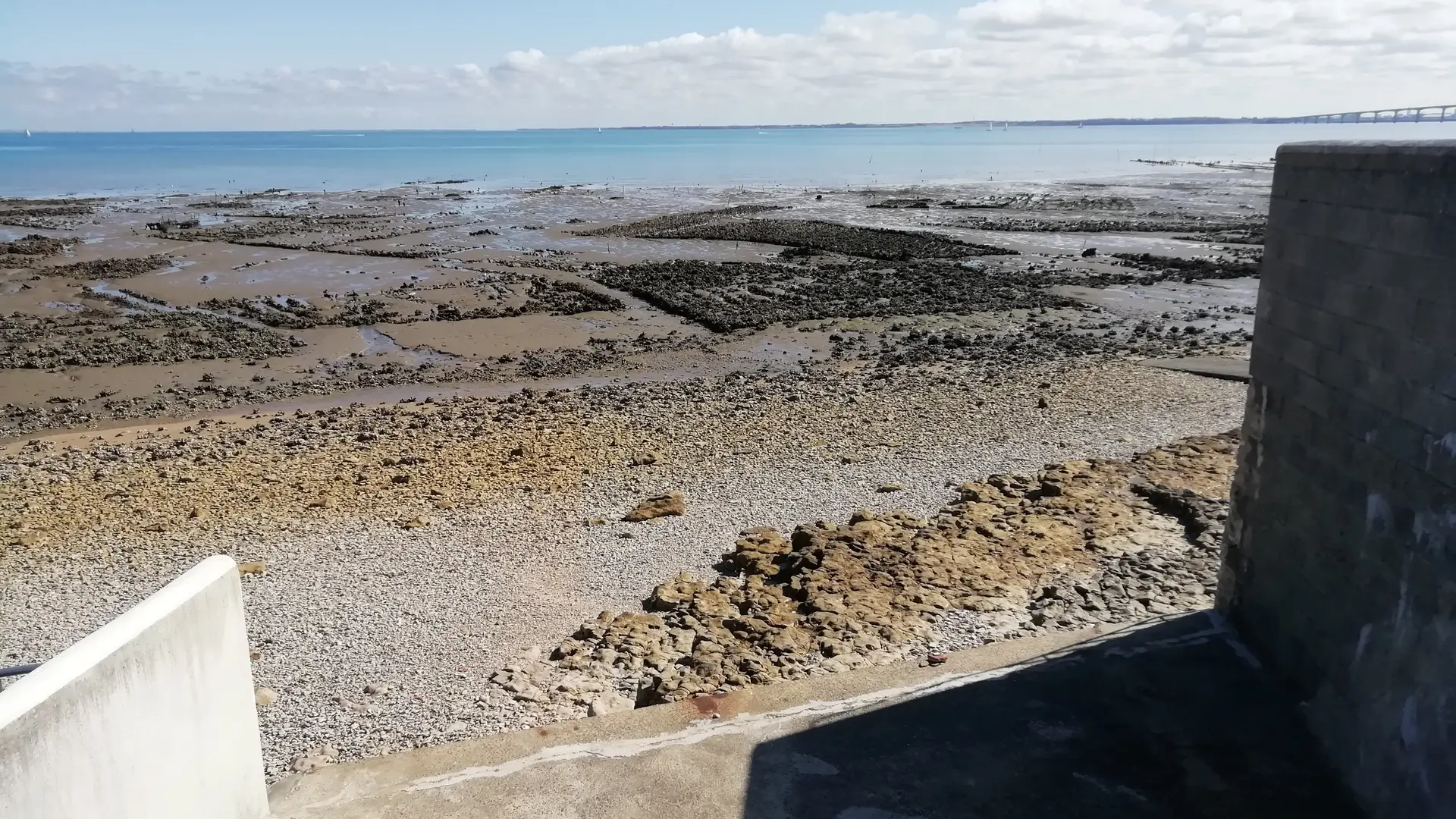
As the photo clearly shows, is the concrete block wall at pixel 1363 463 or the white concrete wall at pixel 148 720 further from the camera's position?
the concrete block wall at pixel 1363 463

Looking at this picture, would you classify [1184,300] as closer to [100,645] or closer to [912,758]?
[912,758]

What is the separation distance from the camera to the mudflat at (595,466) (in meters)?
8.91

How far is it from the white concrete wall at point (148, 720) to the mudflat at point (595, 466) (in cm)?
206

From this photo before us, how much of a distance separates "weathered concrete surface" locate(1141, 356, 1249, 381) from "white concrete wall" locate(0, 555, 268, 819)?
653 inches

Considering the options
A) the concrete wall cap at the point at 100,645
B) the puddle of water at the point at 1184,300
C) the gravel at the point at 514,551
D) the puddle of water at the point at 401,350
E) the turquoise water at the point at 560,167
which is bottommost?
the gravel at the point at 514,551

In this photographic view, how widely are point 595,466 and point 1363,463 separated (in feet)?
31.5

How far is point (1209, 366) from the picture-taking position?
1856 cm

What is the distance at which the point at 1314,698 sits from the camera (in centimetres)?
673

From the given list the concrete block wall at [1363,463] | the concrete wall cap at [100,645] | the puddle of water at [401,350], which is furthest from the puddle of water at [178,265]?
the concrete block wall at [1363,463]

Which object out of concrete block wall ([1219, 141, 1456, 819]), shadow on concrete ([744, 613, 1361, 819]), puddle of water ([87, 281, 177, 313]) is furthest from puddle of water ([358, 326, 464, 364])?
concrete block wall ([1219, 141, 1456, 819])

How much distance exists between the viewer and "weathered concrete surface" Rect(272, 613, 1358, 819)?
6129 mm

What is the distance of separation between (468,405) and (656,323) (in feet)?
25.9

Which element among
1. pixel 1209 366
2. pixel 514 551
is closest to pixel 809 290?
pixel 1209 366

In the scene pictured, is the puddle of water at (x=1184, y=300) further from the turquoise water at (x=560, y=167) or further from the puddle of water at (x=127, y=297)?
the turquoise water at (x=560, y=167)
